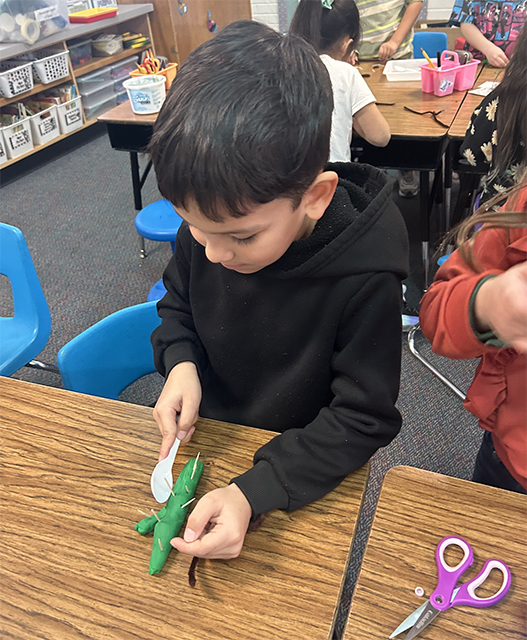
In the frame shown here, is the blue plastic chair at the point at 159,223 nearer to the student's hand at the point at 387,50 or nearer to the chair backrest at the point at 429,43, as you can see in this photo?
the student's hand at the point at 387,50

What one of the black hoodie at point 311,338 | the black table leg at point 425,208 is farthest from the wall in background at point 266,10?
the black hoodie at point 311,338

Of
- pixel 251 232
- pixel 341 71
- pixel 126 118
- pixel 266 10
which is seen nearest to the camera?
pixel 251 232

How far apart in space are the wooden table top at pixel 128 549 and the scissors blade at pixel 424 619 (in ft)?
0.26

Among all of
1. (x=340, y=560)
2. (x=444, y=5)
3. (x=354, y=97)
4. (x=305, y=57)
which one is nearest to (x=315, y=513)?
(x=340, y=560)

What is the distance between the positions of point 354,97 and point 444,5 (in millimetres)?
2766

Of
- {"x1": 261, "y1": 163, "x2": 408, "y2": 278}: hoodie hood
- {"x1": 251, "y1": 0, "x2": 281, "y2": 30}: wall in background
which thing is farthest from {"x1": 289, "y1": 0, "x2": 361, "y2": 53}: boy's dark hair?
{"x1": 251, "y1": 0, "x2": 281, "y2": 30}: wall in background

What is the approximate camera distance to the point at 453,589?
0.51 metres

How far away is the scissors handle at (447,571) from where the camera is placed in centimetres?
50

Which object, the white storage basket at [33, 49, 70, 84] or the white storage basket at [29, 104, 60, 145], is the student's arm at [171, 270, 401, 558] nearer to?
the white storage basket at [29, 104, 60, 145]

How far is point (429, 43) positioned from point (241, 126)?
2.84 metres

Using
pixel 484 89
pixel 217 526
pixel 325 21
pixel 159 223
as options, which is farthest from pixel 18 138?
pixel 217 526

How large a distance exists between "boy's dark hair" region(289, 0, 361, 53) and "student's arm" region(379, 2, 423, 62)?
37.3 inches

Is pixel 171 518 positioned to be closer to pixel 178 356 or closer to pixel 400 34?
pixel 178 356

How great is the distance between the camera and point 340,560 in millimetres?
547
